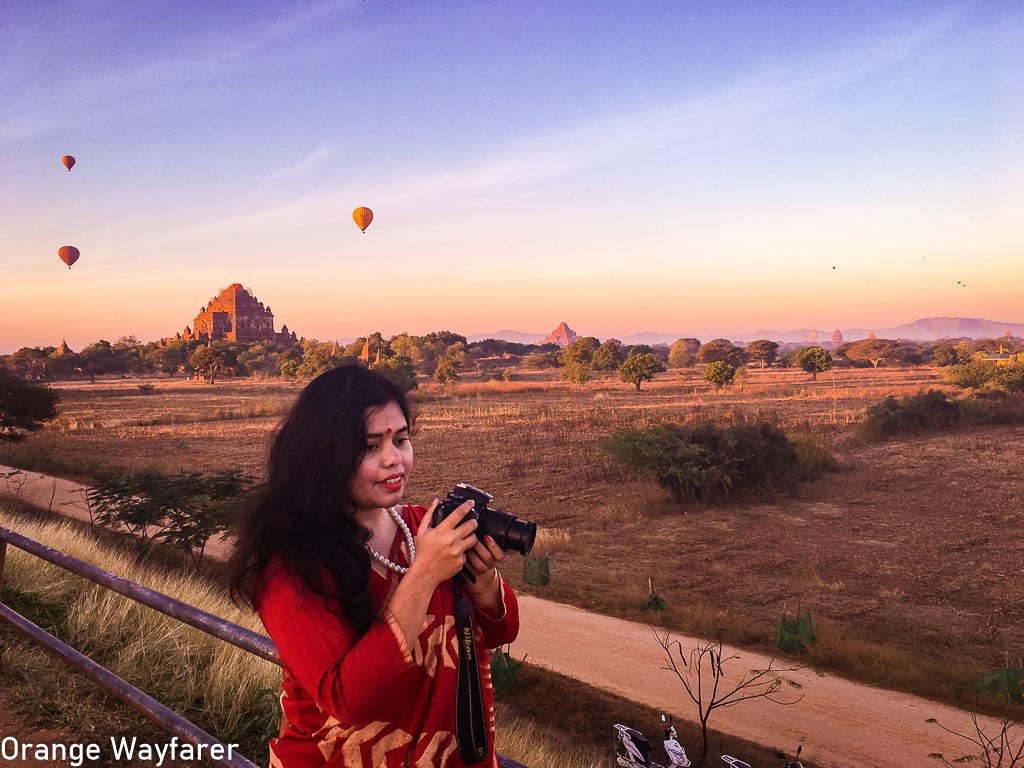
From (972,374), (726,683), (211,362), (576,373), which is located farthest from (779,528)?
(211,362)

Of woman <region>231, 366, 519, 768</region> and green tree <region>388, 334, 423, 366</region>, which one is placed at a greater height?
green tree <region>388, 334, 423, 366</region>

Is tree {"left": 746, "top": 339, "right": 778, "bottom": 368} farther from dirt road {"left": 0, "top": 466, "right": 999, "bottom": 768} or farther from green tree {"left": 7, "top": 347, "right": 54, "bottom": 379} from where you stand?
dirt road {"left": 0, "top": 466, "right": 999, "bottom": 768}

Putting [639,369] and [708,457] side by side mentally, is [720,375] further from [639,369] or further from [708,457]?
[708,457]

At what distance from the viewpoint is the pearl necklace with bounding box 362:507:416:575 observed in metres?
1.65

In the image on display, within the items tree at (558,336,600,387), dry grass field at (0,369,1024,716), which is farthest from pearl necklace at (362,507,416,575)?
tree at (558,336,600,387)

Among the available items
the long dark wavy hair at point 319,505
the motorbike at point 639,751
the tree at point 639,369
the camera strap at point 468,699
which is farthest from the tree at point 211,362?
the camera strap at point 468,699

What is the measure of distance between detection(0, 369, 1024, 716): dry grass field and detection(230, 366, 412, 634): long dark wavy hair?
Result: 1.05 m

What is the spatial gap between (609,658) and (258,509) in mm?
7299

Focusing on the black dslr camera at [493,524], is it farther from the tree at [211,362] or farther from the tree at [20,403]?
the tree at [211,362]

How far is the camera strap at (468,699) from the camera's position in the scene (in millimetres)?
1636

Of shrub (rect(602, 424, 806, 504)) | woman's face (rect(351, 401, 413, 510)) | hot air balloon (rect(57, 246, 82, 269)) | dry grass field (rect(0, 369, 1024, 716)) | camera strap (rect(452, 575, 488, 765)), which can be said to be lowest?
dry grass field (rect(0, 369, 1024, 716))

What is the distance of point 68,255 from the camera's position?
131ft

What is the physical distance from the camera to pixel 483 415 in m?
36.0

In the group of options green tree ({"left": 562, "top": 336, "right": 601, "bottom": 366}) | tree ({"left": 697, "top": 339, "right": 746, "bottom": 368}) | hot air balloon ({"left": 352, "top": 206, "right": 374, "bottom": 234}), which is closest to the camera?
hot air balloon ({"left": 352, "top": 206, "right": 374, "bottom": 234})
